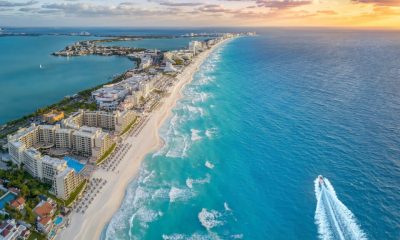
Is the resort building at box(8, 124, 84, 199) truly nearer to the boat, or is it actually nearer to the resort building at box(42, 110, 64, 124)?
the resort building at box(42, 110, 64, 124)

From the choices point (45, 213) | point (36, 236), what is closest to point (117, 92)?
point (45, 213)

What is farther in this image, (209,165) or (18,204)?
(209,165)

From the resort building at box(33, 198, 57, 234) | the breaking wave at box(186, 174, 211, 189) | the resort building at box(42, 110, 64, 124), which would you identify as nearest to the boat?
the breaking wave at box(186, 174, 211, 189)

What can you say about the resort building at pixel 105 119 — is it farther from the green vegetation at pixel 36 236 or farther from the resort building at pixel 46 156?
the green vegetation at pixel 36 236

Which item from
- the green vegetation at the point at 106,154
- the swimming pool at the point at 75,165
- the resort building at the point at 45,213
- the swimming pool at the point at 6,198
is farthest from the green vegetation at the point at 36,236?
the green vegetation at the point at 106,154

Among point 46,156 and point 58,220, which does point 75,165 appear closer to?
point 46,156
